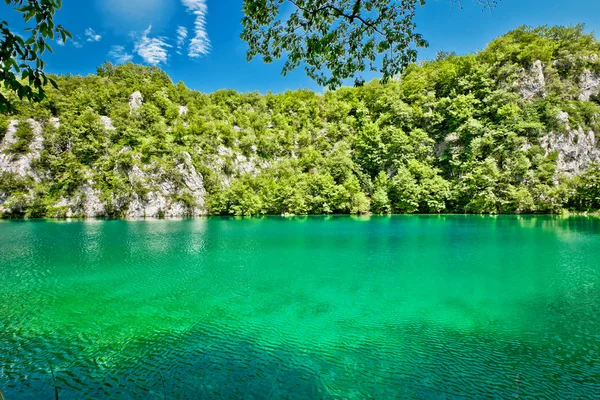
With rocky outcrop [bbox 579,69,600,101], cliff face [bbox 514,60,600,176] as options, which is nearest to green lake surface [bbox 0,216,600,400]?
cliff face [bbox 514,60,600,176]

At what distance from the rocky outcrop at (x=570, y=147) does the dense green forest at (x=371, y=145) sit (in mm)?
394

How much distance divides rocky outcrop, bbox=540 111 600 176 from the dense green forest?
0.39 metres

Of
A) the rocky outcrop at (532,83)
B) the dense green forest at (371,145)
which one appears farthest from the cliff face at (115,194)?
the rocky outcrop at (532,83)

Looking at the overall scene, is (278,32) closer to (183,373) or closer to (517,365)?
(183,373)

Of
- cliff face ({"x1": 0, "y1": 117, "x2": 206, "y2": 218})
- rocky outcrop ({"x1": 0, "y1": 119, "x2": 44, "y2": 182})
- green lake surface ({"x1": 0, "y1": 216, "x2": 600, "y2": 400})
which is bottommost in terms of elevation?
green lake surface ({"x1": 0, "y1": 216, "x2": 600, "y2": 400})

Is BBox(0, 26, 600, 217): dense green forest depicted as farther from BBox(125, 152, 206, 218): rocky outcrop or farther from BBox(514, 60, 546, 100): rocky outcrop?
BBox(125, 152, 206, 218): rocky outcrop

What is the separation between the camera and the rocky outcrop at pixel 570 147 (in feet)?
171

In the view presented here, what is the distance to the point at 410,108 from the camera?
67.6m

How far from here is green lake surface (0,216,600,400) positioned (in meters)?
6.37

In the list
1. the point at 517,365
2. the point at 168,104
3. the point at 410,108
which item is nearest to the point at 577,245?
the point at 517,365

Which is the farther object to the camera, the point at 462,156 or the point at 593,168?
the point at 462,156

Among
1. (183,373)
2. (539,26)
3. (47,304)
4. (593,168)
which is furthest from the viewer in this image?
(539,26)

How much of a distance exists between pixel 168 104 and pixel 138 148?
17.7m

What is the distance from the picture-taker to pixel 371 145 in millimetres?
67562
